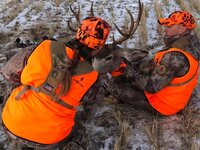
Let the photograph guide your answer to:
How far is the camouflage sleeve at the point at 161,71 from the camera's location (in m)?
4.55

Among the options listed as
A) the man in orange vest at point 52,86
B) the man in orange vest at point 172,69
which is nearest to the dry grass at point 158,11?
the man in orange vest at point 172,69

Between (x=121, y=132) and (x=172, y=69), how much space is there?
0.98 meters

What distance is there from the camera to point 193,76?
4.73 meters

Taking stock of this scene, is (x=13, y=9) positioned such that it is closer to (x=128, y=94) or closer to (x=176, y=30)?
(x=128, y=94)

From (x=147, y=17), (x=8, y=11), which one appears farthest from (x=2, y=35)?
(x=147, y=17)

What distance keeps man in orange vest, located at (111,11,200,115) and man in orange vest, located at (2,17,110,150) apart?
101 centimetres

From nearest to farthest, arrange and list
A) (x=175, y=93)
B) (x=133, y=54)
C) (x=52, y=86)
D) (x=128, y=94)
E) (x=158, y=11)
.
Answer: (x=52, y=86) → (x=133, y=54) → (x=175, y=93) → (x=128, y=94) → (x=158, y=11)

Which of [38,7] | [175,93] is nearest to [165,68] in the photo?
[175,93]

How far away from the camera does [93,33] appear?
3.70 meters

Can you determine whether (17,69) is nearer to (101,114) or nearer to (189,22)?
(101,114)

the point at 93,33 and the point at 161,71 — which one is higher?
the point at 93,33

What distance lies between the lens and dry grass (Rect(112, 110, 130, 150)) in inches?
170

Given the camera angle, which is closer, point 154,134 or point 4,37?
point 154,134

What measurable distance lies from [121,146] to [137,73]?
1005mm
